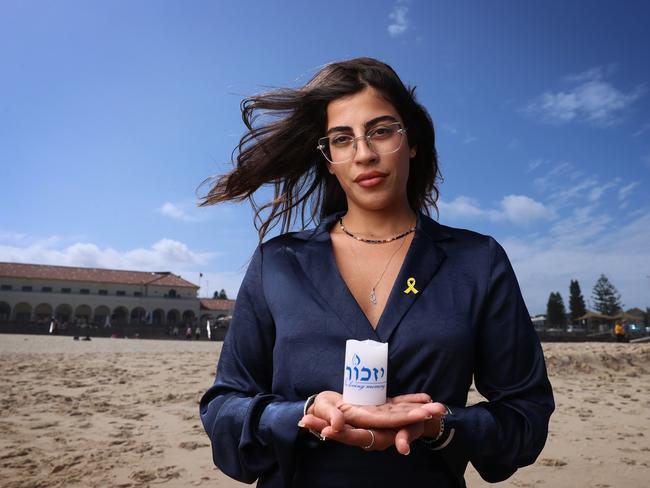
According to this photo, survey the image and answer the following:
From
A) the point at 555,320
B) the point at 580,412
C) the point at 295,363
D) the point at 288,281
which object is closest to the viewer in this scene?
the point at 295,363

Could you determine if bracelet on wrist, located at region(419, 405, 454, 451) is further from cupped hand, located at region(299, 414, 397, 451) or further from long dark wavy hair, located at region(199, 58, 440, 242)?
long dark wavy hair, located at region(199, 58, 440, 242)

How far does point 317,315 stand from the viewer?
5.32ft

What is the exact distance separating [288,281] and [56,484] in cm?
454

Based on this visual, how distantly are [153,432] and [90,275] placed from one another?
6979 cm

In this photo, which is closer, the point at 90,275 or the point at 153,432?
the point at 153,432

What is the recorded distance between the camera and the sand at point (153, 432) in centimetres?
503

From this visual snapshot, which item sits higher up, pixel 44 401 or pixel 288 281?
pixel 288 281

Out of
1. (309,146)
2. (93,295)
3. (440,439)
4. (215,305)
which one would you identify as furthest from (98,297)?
(440,439)

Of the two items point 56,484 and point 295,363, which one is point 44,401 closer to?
point 56,484

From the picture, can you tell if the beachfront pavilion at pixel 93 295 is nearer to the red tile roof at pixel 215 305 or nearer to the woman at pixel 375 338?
the red tile roof at pixel 215 305

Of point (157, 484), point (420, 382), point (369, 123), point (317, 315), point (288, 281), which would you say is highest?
point (369, 123)

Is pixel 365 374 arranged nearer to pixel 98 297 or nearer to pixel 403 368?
pixel 403 368

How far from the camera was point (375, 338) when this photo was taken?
155cm

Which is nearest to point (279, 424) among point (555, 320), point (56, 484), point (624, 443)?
point (56, 484)
